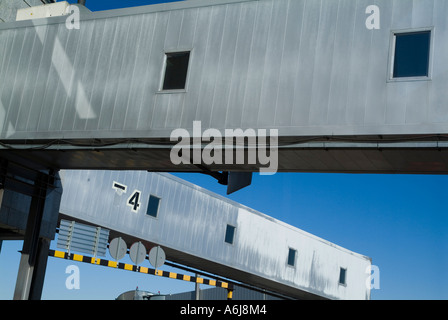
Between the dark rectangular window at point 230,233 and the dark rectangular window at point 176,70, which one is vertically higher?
the dark rectangular window at point 176,70

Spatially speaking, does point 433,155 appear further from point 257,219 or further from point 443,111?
point 257,219

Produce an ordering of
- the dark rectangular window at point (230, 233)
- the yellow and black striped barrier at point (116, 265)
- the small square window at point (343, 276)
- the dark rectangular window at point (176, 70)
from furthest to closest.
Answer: the small square window at point (343, 276), the dark rectangular window at point (230, 233), the yellow and black striped barrier at point (116, 265), the dark rectangular window at point (176, 70)

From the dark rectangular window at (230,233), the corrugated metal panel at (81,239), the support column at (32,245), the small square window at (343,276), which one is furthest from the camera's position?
the small square window at (343,276)

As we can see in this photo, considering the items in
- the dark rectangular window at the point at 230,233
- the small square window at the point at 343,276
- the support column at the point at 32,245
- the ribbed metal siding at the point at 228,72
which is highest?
the ribbed metal siding at the point at 228,72

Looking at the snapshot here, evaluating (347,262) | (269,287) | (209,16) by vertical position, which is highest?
(209,16)

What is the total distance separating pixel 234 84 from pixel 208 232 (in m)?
18.6

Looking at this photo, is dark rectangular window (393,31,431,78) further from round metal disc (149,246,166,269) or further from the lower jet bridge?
the lower jet bridge

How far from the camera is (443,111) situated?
12656 millimetres

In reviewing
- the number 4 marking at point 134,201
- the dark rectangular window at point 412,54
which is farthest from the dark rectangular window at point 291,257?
the dark rectangular window at point 412,54

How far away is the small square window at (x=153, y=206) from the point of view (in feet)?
98.1

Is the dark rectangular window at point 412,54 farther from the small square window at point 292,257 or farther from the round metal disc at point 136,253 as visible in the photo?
the small square window at point 292,257

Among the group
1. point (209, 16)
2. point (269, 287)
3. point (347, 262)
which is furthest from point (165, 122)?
point (347, 262)

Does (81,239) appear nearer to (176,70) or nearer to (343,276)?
(176,70)

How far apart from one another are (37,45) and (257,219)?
2144 cm
